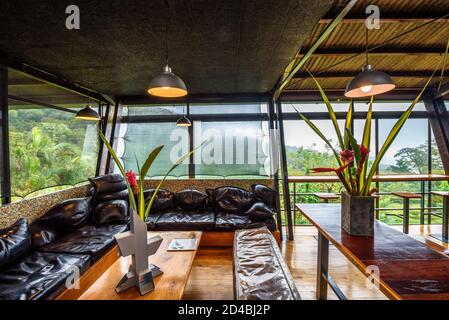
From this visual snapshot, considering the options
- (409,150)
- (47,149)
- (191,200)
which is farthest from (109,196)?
(409,150)

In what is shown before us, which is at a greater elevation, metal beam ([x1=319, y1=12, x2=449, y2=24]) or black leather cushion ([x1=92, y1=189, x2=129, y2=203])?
metal beam ([x1=319, y1=12, x2=449, y2=24])

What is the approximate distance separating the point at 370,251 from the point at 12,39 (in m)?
3.95

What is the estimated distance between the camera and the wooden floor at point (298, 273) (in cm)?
237

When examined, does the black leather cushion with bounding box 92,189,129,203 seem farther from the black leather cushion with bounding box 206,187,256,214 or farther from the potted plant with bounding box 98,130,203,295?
the potted plant with bounding box 98,130,203,295

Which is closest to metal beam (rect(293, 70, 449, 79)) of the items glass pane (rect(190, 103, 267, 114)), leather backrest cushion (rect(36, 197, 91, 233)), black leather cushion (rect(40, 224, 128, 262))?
glass pane (rect(190, 103, 267, 114))

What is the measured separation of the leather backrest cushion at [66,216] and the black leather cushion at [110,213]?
0.17m

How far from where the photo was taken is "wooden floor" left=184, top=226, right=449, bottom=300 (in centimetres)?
237

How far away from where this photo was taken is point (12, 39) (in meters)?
2.43

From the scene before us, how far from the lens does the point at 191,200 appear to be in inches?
161

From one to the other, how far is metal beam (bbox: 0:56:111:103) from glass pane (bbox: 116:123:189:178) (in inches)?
37.3

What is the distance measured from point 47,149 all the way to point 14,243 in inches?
64.8

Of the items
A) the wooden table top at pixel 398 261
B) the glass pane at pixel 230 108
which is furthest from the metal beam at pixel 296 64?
the wooden table top at pixel 398 261

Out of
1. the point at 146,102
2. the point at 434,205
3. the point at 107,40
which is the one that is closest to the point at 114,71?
the point at 107,40

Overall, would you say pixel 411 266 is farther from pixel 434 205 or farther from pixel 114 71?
pixel 434 205
